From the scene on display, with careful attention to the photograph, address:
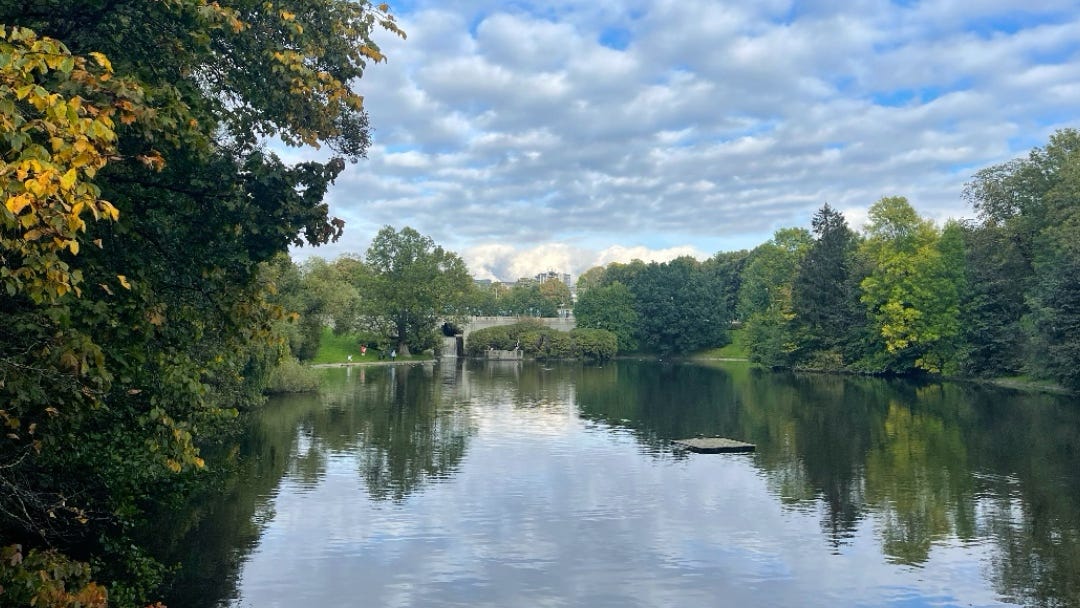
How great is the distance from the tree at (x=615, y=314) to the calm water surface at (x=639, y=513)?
83043 mm

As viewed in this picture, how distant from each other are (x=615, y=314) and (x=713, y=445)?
98155 mm

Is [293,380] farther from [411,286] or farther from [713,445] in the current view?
[411,286]

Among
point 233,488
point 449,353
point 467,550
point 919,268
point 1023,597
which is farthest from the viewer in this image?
point 449,353

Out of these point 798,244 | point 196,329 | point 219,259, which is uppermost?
point 798,244

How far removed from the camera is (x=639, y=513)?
26172 millimetres

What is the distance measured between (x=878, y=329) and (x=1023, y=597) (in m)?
73.2

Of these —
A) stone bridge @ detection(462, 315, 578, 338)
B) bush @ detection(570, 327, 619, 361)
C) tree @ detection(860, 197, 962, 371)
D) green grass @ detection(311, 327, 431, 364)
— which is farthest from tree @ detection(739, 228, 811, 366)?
green grass @ detection(311, 327, 431, 364)

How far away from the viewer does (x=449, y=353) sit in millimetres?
130750

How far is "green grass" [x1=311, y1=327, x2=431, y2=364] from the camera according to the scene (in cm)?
10769

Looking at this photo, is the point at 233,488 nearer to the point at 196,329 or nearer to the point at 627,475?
the point at 627,475

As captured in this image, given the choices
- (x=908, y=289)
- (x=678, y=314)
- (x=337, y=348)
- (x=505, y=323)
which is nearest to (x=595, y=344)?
(x=678, y=314)

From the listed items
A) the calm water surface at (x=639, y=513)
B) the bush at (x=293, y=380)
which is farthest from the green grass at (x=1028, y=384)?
the bush at (x=293, y=380)

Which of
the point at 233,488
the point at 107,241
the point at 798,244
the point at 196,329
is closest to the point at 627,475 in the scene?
the point at 233,488

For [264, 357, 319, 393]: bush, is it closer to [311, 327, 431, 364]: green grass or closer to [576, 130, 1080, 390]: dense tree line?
[311, 327, 431, 364]: green grass
